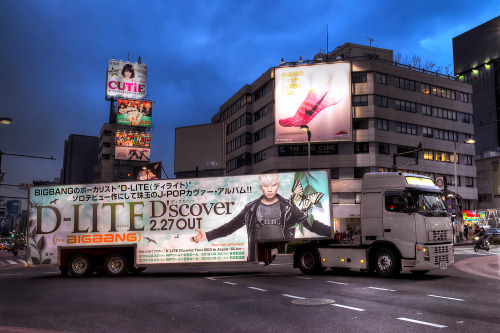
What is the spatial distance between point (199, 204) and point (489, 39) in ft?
408

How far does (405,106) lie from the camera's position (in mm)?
71375

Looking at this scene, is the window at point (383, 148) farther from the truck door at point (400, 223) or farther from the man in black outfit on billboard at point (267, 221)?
the truck door at point (400, 223)

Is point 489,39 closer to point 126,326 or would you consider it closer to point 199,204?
point 199,204

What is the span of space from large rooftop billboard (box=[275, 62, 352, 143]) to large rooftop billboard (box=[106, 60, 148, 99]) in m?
60.2

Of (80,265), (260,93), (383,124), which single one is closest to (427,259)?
(80,265)

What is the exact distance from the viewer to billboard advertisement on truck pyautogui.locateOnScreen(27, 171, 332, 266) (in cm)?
1819

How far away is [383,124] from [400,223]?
54543mm

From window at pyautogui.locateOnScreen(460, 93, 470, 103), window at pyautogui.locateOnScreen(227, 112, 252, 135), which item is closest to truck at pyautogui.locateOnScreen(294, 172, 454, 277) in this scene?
window at pyautogui.locateOnScreen(227, 112, 252, 135)

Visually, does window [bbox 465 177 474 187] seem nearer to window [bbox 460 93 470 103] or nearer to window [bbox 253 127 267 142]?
window [bbox 460 93 470 103]

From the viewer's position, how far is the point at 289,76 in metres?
67.2

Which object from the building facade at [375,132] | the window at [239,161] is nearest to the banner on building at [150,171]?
the building facade at [375,132]

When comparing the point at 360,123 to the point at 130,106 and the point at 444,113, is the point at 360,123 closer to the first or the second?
the point at 444,113

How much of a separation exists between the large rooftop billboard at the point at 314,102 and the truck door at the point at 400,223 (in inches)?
1903

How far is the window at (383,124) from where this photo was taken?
223 feet
